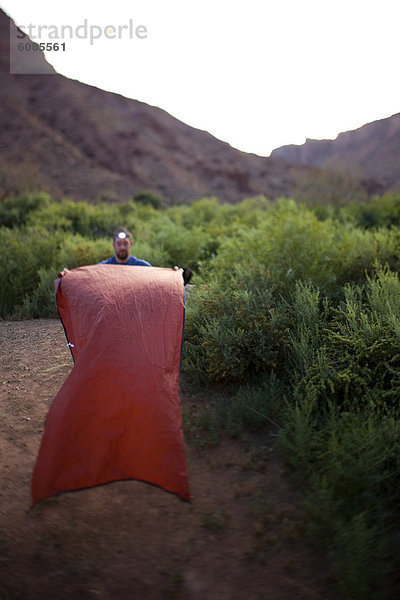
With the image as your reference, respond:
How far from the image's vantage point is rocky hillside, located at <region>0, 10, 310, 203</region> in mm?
37625

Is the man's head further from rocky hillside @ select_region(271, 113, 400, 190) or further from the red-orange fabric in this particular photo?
rocky hillside @ select_region(271, 113, 400, 190)

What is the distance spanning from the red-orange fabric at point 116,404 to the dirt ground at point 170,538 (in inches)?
12.5

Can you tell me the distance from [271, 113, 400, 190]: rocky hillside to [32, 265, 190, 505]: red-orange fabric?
51.6 meters

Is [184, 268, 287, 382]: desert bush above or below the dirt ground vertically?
above

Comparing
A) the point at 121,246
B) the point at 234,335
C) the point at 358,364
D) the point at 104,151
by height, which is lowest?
the point at 358,364

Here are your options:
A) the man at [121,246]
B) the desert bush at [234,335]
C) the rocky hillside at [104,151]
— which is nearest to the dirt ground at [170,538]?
the desert bush at [234,335]

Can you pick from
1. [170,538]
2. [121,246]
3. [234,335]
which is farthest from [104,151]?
[170,538]

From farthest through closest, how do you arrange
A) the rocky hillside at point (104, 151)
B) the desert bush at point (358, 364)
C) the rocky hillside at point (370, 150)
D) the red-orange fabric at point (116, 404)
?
the rocky hillside at point (370, 150)
the rocky hillside at point (104, 151)
the desert bush at point (358, 364)
the red-orange fabric at point (116, 404)

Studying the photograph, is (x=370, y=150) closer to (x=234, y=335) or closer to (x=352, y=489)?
(x=234, y=335)

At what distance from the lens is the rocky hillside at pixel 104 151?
37625 millimetres

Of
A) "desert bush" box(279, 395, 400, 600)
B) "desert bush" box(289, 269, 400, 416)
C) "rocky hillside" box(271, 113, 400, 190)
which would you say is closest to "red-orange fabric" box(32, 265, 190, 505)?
"desert bush" box(279, 395, 400, 600)

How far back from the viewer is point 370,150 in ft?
227

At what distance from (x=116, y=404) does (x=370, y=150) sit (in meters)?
75.8

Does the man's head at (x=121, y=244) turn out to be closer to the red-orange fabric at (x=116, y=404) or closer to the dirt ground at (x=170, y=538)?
the red-orange fabric at (x=116, y=404)
